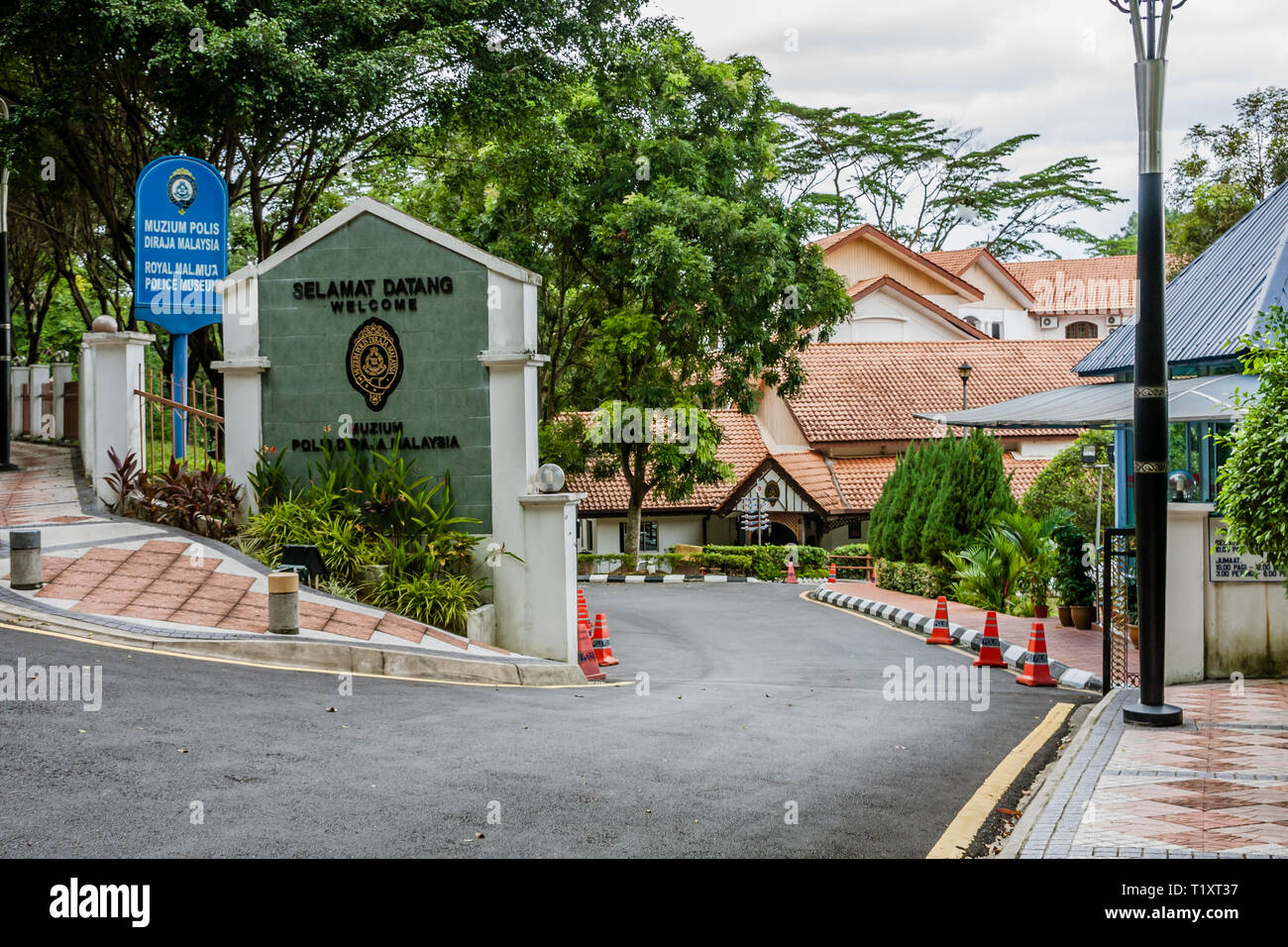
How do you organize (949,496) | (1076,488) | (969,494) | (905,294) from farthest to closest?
(905,294) → (1076,488) → (949,496) → (969,494)

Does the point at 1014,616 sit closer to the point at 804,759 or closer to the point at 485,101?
the point at 804,759

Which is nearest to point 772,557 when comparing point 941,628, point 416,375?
point 941,628

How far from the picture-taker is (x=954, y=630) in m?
17.5

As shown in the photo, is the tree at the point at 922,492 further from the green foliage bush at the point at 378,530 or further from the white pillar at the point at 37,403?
the white pillar at the point at 37,403

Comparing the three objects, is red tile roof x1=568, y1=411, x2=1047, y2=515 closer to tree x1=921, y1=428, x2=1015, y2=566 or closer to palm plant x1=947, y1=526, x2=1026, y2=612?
tree x1=921, y1=428, x2=1015, y2=566

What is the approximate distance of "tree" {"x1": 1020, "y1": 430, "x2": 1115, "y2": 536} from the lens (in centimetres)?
2484

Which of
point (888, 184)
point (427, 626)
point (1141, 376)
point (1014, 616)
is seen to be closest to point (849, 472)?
point (1014, 616)

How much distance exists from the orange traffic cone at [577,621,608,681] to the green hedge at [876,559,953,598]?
9.21 meters

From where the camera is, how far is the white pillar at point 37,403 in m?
22.9

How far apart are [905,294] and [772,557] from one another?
17.5 meters

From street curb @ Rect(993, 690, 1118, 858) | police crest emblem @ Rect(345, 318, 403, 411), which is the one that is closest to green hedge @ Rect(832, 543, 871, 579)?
police crest emblem @ Rect(345, 318, 403, 411)

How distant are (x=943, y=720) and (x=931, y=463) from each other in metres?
13.9

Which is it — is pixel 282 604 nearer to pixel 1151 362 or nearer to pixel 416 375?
pixel 416 375

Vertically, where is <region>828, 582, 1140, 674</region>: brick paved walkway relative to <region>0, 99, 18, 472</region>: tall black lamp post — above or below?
below
